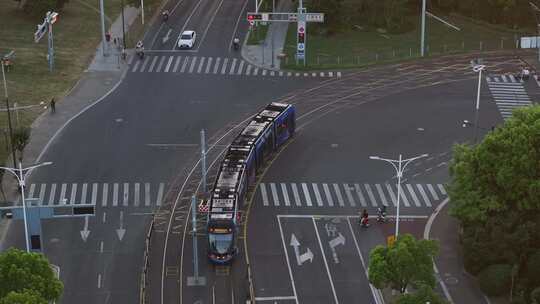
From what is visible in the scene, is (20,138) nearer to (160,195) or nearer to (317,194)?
(160,195)

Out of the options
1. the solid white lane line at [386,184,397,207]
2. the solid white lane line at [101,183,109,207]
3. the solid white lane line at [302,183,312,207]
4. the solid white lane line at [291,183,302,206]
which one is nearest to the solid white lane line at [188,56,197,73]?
the solid white lane line at [101,183,109,207]

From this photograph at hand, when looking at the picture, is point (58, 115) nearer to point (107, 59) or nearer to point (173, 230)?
point (107, 59)

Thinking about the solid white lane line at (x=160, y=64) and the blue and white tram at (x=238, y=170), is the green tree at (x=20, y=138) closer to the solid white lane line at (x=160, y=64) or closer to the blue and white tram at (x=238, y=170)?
the blue and white tram at (x=238, y=170)

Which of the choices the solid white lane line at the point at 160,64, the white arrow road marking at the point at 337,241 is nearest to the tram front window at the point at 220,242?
the white arrow road marking at the point at 337,241

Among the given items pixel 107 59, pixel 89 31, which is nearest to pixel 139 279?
pixel 107 59

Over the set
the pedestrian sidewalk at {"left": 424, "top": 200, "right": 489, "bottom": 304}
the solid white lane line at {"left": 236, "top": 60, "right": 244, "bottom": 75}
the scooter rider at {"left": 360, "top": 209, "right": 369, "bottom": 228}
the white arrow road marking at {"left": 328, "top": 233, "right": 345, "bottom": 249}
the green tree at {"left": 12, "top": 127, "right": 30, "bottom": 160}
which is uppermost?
the solid white lane line at {"left": 236, "top": 60, "right": 244, "bottom": 75}

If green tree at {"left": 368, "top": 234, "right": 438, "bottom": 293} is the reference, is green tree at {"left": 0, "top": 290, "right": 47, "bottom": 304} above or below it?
above

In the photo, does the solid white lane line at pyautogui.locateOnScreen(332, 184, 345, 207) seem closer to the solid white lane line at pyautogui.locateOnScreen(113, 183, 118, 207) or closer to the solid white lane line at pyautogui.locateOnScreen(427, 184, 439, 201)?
the solid white lane line at pyautogui.locateOnScreen(427, 184, 439, 201)

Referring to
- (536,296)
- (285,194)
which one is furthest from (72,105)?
(536,296)
